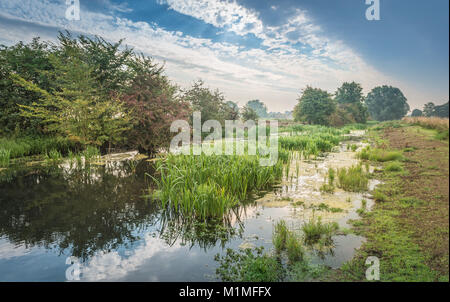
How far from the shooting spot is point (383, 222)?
14.3 ft

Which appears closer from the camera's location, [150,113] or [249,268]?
[249,268]

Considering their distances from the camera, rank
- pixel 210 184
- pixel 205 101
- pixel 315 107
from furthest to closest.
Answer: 1. pixel 315 107
2. pixel 205 101
3. pixel 210 184

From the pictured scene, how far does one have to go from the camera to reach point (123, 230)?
4.48 meters

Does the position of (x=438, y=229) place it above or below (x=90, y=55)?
below

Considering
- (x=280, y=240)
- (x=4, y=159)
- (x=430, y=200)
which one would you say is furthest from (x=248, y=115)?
(x=280, y=240)

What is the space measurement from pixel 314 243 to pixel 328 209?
165 cm

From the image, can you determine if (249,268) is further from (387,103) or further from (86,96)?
(387,103)

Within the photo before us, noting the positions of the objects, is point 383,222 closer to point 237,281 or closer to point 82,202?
point 237,281

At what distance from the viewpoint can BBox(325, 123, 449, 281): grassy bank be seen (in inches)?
111

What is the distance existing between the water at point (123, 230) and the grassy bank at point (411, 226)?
316 millimetres

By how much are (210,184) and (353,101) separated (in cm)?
5281

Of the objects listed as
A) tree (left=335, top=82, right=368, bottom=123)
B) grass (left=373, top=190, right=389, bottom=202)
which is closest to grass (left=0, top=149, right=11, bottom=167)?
grass (left=373, top=190, right=389, bottom=202)
